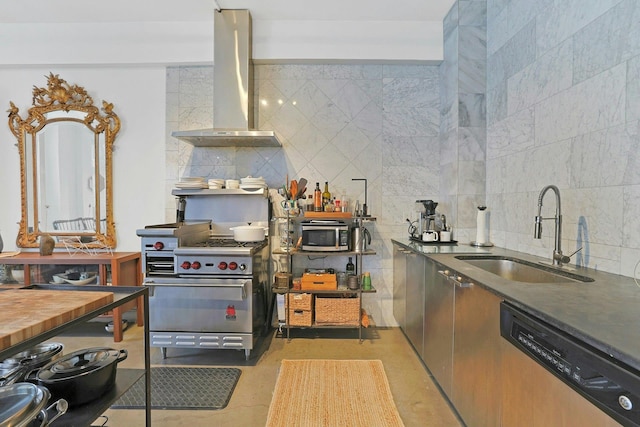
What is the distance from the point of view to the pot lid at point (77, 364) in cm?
123

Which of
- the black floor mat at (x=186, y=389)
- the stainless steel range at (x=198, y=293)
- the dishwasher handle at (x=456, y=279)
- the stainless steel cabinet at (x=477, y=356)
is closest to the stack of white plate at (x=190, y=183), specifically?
the stainless steel range at (x=198, y=293)

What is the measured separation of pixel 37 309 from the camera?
3.46 ft

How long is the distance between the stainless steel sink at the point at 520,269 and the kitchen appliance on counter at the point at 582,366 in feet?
2.27

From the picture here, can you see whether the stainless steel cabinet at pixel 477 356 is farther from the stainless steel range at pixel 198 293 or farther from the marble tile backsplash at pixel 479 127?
the stainless steel range at pixel 198 293

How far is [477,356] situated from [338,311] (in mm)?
1518

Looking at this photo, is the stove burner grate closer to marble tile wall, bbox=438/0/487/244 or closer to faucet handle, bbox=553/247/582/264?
marble tile wall, bbox=438/0/487/244

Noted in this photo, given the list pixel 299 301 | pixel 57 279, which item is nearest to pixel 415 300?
pixel 299 301

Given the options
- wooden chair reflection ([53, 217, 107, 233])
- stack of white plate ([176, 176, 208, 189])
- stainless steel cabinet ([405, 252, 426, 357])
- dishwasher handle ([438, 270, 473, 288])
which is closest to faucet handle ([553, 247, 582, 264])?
dishwasher handle ([438, 270, 473, 288])

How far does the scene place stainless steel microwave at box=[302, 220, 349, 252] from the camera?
116 inches

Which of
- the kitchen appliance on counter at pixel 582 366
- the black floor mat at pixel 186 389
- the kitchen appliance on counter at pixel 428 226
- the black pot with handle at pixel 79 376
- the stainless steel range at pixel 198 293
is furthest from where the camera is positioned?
the kitchen appliance on counter at pixel 428 226

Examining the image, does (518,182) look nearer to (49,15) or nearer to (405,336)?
(405,336)

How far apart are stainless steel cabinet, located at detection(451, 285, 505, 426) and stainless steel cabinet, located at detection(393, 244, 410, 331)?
106 cm

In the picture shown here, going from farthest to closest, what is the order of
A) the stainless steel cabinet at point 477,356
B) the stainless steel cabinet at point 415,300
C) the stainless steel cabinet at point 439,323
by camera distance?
the stainless steel cabinet at point 415,300
the stainless steel cabinet at point 439,323
the stainless steel cabinet at point 477,356

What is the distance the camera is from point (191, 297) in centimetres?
256
